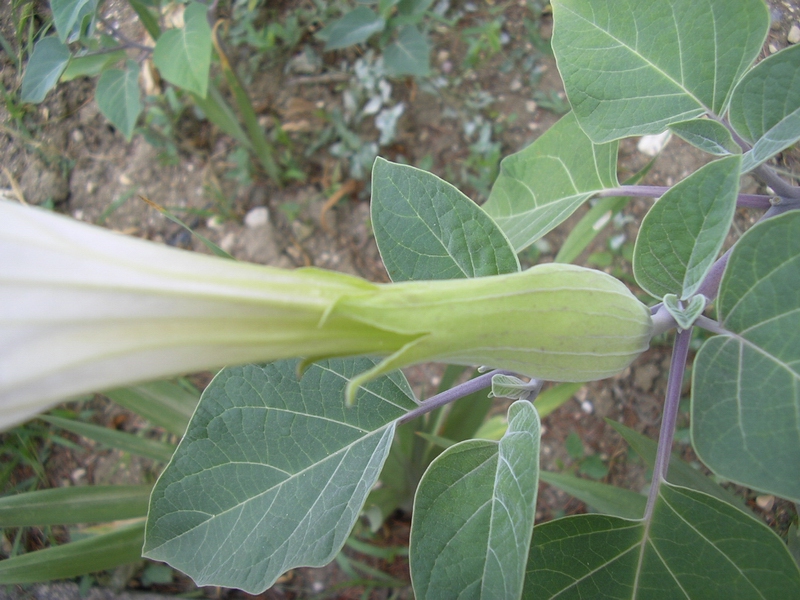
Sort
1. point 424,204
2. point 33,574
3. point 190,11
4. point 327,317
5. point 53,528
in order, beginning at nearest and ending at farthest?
point 327,317, point 424,204, point 33,574, point 190,11, point 53,528

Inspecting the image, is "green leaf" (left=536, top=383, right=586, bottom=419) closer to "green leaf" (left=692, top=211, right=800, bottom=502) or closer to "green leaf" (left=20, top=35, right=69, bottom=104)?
"green leaf" (left=692, top=211, right=800, bottom=502)

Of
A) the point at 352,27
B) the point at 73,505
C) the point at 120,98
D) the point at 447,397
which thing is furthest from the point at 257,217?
the point at 447,397

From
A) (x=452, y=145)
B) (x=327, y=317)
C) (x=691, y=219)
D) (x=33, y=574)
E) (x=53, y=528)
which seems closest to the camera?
(x=327, y=317)

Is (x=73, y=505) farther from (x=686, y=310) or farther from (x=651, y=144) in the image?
(x=651, y=144)

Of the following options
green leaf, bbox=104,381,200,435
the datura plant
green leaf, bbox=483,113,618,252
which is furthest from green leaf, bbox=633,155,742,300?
green leaf, bbox=104,381,200,435

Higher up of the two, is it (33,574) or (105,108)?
(105,108)

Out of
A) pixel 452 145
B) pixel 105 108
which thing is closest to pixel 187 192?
pixel 105 108

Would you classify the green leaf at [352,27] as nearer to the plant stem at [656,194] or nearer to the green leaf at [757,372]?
the plant stem at [656,194]

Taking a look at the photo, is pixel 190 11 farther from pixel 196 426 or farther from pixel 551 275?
pixel 551 275
